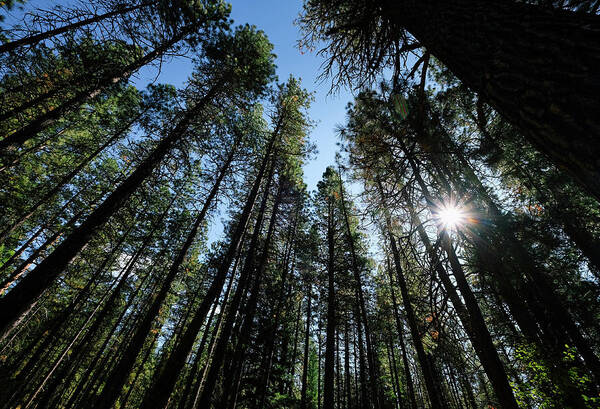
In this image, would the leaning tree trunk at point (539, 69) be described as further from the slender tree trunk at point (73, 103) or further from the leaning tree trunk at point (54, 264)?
the slender tree trunk at point (73, 103)

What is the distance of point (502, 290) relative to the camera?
4.09m

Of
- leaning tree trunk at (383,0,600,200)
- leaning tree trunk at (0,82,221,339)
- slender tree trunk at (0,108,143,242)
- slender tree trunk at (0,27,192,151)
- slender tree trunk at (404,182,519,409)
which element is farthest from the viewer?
slender tree trunk at (0,108,143,242)

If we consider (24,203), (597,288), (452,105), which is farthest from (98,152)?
(597,288)

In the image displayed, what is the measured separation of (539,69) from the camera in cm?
94

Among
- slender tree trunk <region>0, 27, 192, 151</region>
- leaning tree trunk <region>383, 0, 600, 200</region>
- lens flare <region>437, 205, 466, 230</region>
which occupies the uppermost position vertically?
slender tree trunk <region>0, 27, 192, 151</region>

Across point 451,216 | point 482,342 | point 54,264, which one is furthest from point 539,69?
point 54,264

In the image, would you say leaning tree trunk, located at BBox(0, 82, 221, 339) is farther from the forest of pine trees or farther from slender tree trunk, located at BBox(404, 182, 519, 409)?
slender tree trunk, located at BBox(404, 182, 519, 409)

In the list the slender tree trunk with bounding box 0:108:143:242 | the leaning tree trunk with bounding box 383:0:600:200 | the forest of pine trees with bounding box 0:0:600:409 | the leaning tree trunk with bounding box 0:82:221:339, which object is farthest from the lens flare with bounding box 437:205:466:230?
the slender tree trunk with bounding box 0:108:143:242

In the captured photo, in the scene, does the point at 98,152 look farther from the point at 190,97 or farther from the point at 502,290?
the point at 502,290

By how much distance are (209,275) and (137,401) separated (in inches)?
573

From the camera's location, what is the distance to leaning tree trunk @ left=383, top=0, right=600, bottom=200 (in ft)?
2.63

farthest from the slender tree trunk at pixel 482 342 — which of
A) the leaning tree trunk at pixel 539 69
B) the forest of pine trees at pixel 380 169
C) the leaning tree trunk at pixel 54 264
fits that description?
the leaning tree trunk at pixel 54 264

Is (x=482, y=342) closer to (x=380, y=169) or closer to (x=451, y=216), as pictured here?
(x=451, y=216)

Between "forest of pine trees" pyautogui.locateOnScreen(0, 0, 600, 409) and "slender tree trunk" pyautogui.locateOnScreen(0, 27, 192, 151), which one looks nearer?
"forest of pine trees" pyautogui.locateOnScreen(0, 0, 600, 409)
